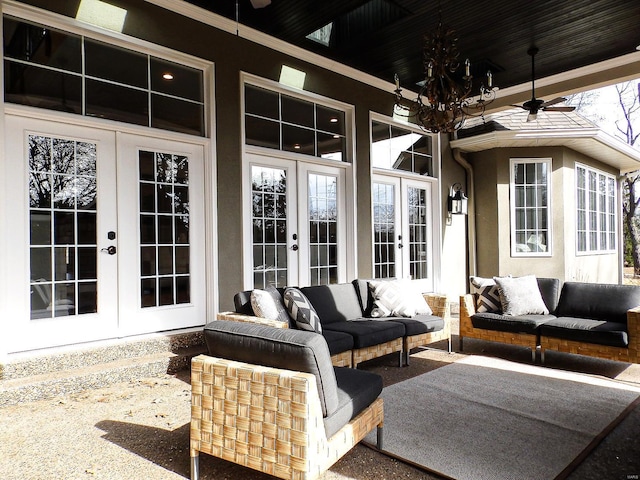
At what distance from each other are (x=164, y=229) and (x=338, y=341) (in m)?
2.15

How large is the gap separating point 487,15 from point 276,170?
2994 millimetres

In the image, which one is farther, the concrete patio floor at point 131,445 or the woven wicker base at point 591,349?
the woven wicker base at point 591,349

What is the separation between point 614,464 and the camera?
7.80 ft

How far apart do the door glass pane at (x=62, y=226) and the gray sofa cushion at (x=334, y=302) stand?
6.70ft

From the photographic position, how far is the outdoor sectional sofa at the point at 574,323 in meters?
3.95

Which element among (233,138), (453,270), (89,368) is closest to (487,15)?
(233,138)

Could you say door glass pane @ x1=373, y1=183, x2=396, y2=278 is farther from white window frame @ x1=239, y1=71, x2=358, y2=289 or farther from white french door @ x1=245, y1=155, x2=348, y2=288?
white french door @ x1=245, y1=155, x2=348, y2=288

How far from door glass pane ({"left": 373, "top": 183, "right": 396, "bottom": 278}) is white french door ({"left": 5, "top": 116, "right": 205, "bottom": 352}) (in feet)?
9.78

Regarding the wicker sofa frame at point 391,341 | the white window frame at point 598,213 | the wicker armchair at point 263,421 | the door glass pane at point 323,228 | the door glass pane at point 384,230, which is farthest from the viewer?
the white window frame at point 598,213

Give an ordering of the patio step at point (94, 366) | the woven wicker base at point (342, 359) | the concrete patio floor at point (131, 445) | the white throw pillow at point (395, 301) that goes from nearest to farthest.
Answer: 1. the concrete patio floor at point (131, 445)
2. the patio step at point (94, 366)
3. the woven wicker base at point (342, 359)
4. the white throw pillow at point (395, 301)

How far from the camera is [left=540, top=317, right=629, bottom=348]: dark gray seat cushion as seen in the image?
394 centimetres

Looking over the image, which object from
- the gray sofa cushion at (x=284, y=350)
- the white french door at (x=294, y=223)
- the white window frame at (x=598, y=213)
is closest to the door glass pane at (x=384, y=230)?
the white french door at (x=294, y=223)

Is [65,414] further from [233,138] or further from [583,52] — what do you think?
[583,52]

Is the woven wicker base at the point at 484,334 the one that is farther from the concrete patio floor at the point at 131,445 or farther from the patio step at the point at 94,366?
the patio step at the point at 94,366
